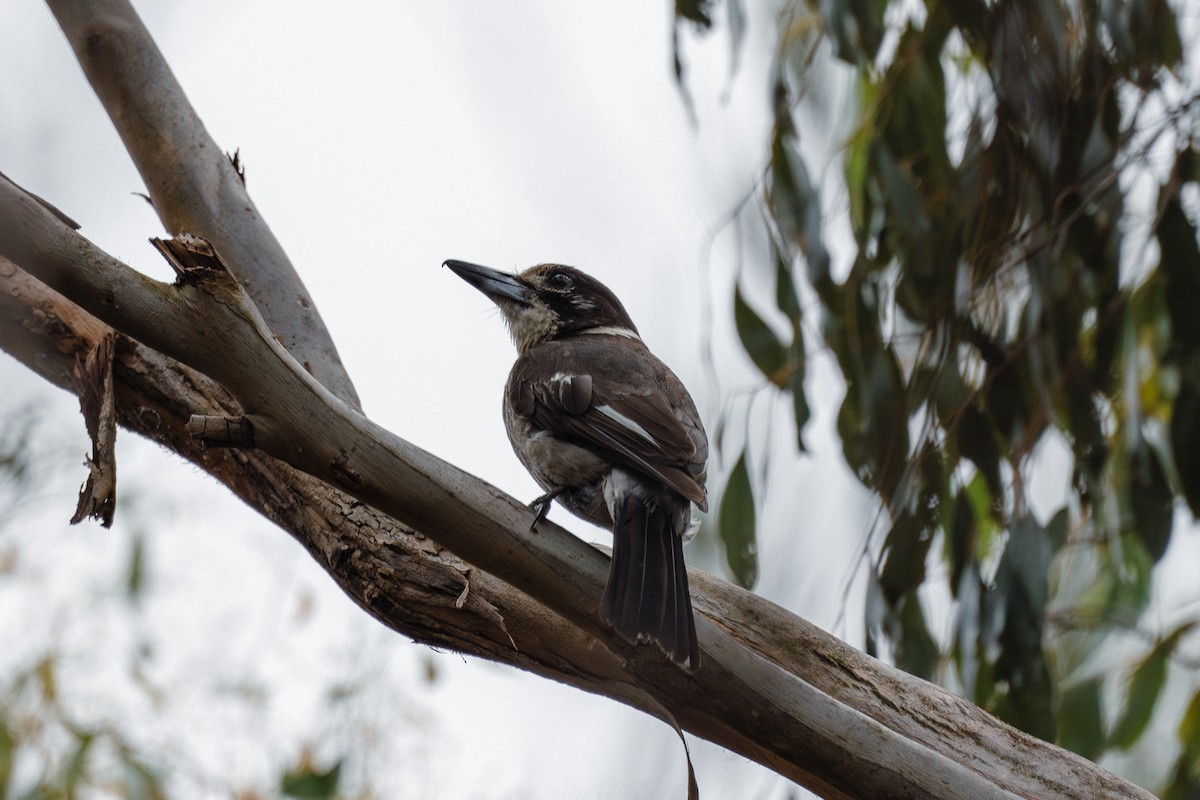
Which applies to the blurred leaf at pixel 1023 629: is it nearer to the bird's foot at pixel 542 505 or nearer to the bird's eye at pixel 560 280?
the bird's foot at pixel 542 505

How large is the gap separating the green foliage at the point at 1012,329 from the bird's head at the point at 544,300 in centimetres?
47

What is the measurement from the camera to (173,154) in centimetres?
242

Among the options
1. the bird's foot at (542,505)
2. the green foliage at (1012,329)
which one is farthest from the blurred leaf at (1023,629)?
the bird's foot at (542,505)

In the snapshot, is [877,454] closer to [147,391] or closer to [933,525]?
[933,525]

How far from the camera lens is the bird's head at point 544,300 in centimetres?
282

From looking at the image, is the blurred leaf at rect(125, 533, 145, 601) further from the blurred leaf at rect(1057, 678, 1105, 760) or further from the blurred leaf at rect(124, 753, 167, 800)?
the blurred leaf at rect(1057, 678, 1105, 760)

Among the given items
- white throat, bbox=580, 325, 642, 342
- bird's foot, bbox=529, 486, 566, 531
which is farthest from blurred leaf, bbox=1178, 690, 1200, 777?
white throat, bbox=580, 325, 642, 342

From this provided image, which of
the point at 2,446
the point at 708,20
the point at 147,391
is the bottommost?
the point at 2,446

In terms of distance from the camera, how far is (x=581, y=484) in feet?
7.02

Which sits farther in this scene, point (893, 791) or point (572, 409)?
point (572, 409)

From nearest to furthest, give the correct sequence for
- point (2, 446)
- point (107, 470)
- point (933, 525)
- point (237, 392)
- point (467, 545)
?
point (237, 392) → point (467, 545) → point (107, 470) → point (933, 525) → point (2, 446)

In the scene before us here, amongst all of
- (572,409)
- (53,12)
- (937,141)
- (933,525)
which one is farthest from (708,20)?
(53,12)

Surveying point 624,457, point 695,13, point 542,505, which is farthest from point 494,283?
point 542,505

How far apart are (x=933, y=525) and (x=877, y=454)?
179 millimetres
